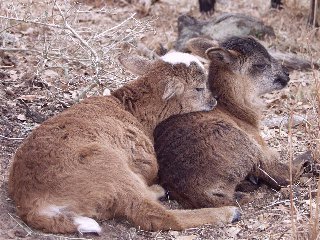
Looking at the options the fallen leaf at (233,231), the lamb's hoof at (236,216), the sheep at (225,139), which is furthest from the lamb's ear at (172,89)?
the fallen leaf at (233,231)

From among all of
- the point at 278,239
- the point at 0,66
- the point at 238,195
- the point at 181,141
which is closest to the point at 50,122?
the point at 181,141

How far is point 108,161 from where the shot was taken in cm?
571

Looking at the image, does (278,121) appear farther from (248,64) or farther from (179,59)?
(179,59)

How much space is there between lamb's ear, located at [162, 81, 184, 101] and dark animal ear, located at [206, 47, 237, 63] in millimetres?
438

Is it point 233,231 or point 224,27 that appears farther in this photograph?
point 224,27


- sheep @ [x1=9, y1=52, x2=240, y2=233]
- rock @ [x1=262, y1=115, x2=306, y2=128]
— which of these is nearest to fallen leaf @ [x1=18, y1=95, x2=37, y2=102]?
sheep @ [x1=9, y1=52, x2=240, y2=233]

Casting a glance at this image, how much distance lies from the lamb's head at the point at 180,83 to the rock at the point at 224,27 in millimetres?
5036

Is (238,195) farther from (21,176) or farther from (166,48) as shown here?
(166,48)

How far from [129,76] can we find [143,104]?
2405 mm

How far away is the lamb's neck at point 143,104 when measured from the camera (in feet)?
22.0

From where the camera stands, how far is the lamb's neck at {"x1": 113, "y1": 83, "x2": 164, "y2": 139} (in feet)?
22.0

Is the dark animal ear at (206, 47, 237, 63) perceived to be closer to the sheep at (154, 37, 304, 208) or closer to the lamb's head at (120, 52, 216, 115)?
the sheep at (154, 37, 304, 208)

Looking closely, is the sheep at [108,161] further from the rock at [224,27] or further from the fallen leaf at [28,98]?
the rock at [224,27]

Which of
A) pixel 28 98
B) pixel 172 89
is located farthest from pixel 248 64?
pixel 28 98
